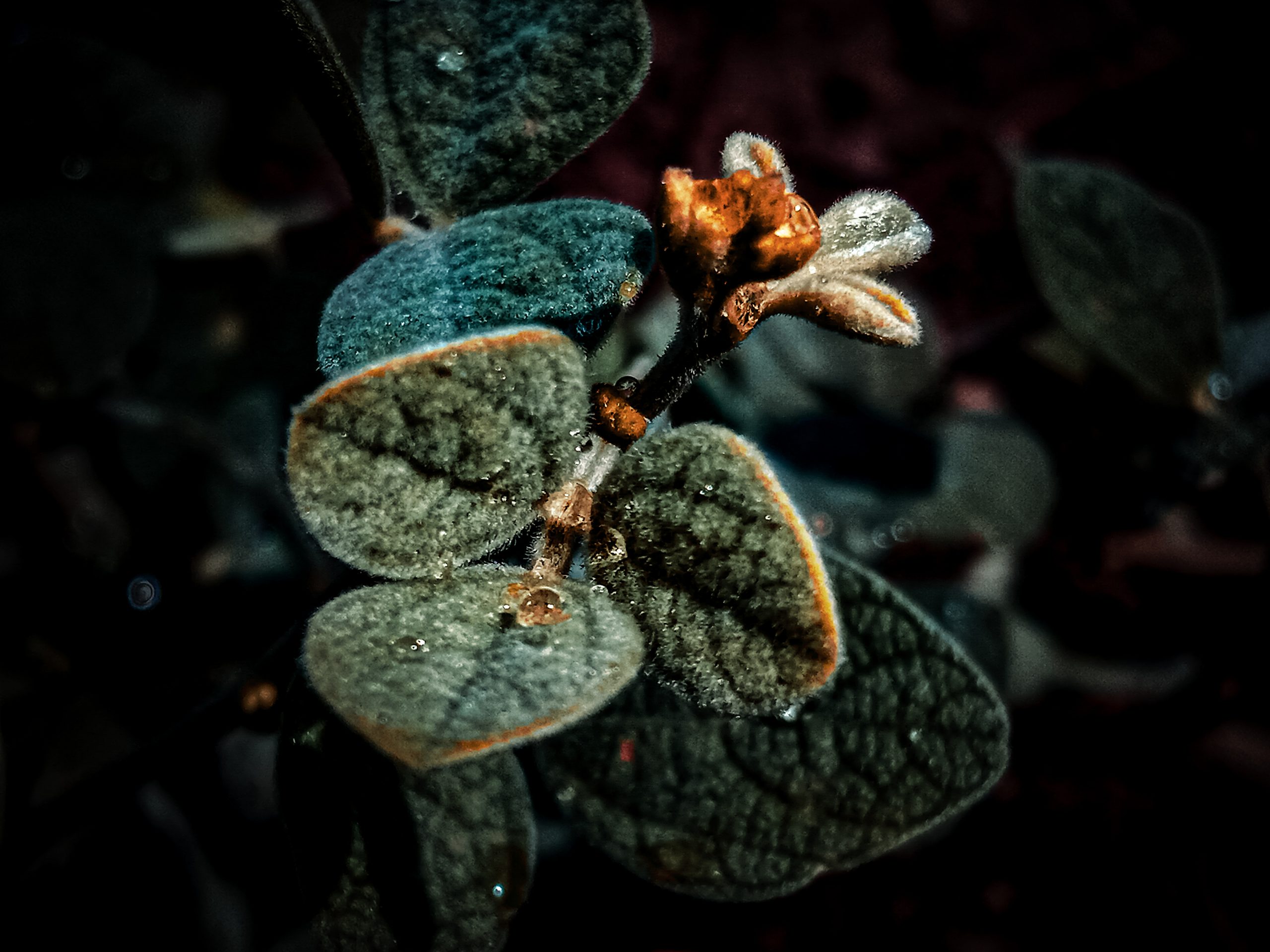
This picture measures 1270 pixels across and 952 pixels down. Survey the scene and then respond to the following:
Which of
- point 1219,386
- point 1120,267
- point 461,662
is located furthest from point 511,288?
point 1219,386

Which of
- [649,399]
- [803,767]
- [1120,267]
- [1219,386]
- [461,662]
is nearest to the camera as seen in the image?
[461,662]

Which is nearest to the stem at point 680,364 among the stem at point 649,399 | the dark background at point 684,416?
the stem at point 649,399

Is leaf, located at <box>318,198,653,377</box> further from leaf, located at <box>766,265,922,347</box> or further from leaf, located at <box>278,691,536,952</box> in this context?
leaf, located at <box>278,691,536,952</box>

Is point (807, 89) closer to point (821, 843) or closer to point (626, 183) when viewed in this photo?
point (626, 183)

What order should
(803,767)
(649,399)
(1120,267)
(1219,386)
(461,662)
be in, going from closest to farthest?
(461,662) < (649,399) < (803,767) < (1120,267) < (1219,386)

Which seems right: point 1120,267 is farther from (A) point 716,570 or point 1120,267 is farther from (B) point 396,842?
(B) point 396,842

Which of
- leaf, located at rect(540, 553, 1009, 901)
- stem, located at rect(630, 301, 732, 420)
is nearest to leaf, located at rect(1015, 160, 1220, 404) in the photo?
leaf, located at rect(540, 553, 1009, 901)
